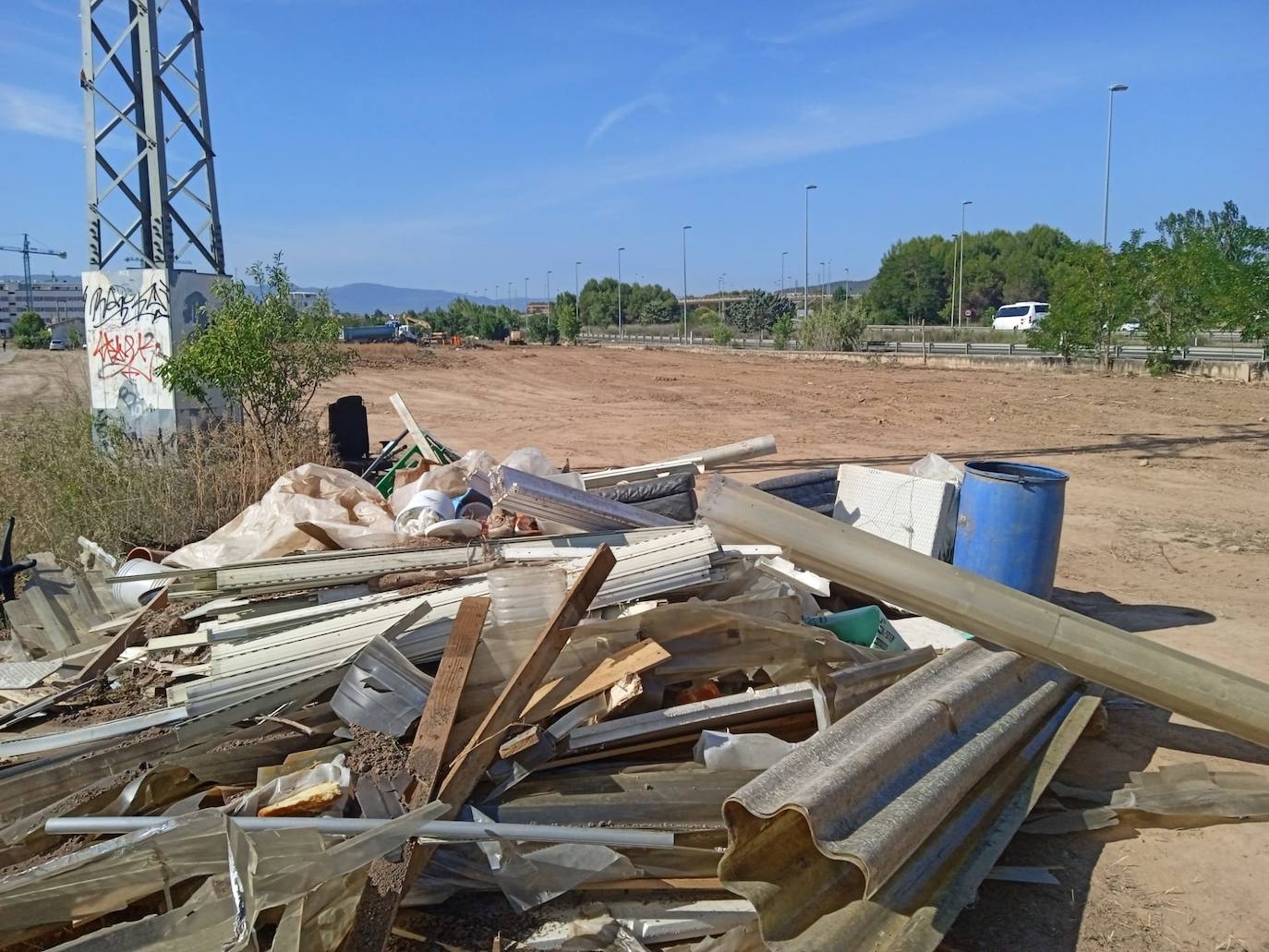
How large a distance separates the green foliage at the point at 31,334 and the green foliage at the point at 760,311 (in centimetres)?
4980

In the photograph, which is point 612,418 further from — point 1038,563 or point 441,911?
point 441,911

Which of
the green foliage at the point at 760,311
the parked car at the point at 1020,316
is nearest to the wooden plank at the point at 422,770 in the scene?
the parked car at the point at 1020,316

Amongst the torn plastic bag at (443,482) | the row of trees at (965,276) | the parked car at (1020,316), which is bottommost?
the torn plastic bag at (443,482)

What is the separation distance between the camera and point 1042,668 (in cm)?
437

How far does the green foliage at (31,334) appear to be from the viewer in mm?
65438

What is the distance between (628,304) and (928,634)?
340 ft

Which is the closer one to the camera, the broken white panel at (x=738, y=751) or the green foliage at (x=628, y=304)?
the broken white panel at (x=738, y=751)

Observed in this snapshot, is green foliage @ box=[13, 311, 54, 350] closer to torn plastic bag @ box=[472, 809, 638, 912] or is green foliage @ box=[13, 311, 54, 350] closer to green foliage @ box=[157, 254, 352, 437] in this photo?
green foliage @ box=[157, 254, 352, 437]

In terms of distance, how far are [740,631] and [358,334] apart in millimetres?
56329

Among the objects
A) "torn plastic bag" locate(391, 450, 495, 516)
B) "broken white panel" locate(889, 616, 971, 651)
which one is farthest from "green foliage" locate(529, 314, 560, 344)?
"broken white panel" locate(889, 616, 971, 651)

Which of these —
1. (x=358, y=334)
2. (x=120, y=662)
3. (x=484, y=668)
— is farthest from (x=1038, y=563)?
(x=358, y=334)

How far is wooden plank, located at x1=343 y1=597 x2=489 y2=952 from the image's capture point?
2.78 meters

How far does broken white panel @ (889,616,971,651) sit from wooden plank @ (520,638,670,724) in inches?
68.4

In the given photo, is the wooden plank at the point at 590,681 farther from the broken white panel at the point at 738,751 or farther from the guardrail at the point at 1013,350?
the guardrail at the point at 1013,350
